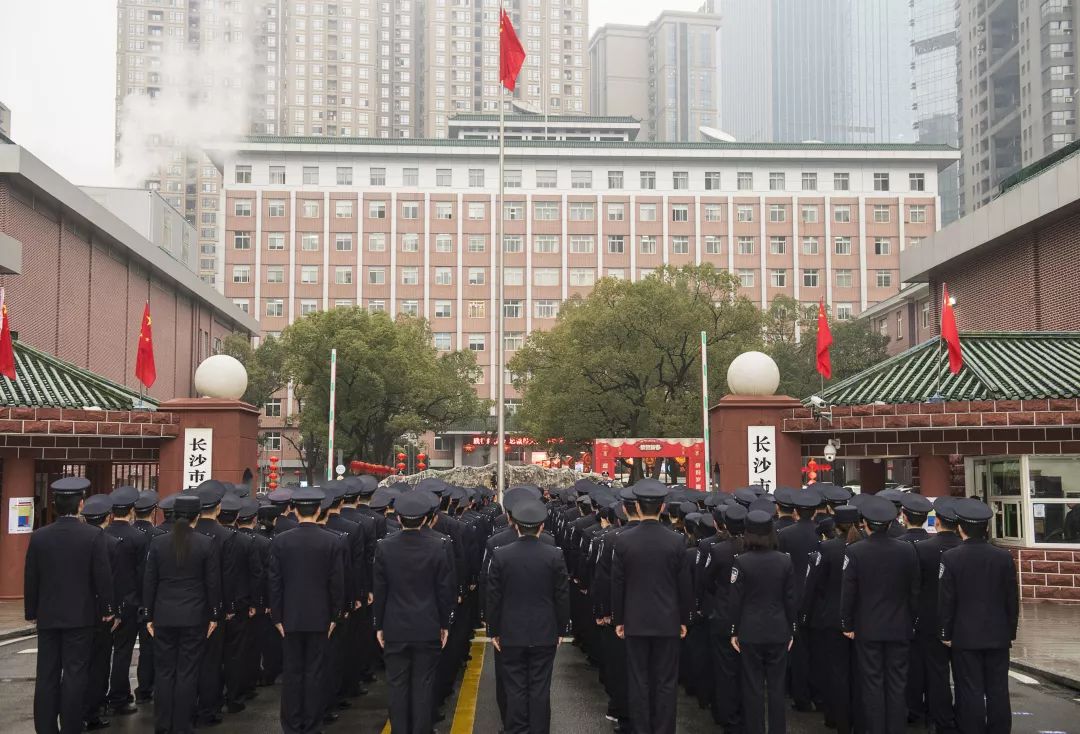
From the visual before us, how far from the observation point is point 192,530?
876 centimetres

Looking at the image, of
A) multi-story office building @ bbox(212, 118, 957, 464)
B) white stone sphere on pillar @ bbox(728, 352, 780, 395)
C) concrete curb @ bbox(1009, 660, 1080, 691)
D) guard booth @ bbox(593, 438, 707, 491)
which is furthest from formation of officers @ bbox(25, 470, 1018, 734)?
multi-story office building @ bbox(212, 118, 957, 464)

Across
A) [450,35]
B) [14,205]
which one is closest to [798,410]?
[14,205]

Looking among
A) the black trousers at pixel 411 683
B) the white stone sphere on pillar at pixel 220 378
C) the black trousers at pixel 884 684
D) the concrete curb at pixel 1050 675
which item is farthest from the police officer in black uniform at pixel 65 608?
the white stone sphere on pillar at pixel 220 378

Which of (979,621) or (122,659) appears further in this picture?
(122,659)

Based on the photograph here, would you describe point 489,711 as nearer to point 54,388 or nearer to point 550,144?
point 54,388

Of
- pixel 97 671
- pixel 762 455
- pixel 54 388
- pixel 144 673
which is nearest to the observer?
pixel 97 671

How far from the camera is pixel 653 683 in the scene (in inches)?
319

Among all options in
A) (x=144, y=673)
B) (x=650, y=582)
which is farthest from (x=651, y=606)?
(x=144, y=673)

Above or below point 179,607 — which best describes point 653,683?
below

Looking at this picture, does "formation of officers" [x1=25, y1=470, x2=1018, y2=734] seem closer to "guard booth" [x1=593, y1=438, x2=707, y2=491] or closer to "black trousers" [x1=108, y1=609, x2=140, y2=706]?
"black trousers" [x1=108, y1=609, x2=140, y2=706]

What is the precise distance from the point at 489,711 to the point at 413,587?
9.25 ft

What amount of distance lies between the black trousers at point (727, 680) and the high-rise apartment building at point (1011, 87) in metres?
84.4

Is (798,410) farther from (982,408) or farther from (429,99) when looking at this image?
(429,99)

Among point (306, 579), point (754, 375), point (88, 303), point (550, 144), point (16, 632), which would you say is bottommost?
point (16, 632)
